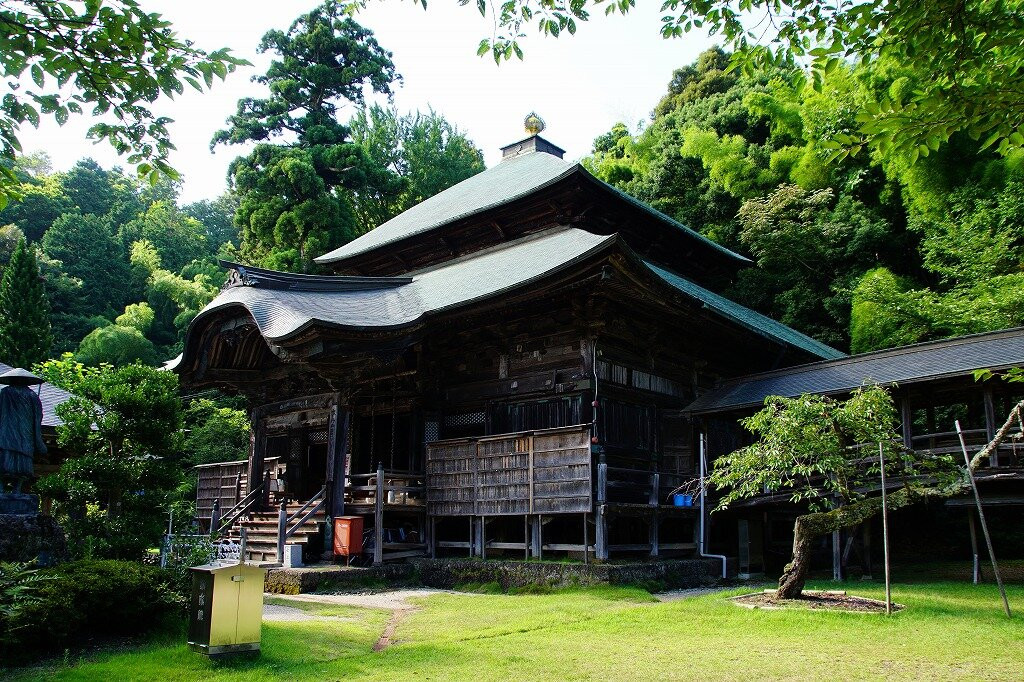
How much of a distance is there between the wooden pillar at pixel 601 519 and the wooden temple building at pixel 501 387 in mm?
32

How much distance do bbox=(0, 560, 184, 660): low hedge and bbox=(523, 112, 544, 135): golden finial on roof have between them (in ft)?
62.1

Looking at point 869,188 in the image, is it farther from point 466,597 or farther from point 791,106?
point 466,597

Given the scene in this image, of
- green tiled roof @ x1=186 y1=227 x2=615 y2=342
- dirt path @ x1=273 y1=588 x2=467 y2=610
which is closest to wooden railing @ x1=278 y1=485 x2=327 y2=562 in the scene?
dirt path @ x1=273 y1=588 x2=467 y2=610

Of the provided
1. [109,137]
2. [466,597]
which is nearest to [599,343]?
[466,597]

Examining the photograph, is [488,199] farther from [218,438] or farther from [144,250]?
[144,250]

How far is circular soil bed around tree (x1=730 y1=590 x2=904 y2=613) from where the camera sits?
30.8 ft

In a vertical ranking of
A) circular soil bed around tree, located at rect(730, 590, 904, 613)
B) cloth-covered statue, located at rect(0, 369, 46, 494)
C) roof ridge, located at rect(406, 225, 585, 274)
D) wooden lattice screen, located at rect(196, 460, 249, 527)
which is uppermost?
roof ridge, located at rect(406, 225, 585, 274)

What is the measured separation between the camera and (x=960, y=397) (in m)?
15.7

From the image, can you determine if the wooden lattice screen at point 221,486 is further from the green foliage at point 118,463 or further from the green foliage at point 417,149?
the green foliage at point 417,149

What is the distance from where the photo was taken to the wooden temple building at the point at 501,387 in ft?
45.6

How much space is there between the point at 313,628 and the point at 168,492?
3377mm

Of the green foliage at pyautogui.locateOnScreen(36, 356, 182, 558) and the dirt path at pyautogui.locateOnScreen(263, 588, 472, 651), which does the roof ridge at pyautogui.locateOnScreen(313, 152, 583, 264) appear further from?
the green foliage at pyautogui.locateOnScreen(36, 356, 182, 558)

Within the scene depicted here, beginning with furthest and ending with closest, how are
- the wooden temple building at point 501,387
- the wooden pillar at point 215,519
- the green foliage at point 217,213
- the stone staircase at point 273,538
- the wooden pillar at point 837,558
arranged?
1. the green foliage at point 217,213
2. the wooden pillar at point 215,519
3. the stone staircase at point 273,538
4. the wooden temple building at point 501,387
5. the wooden pillar at point 837,558

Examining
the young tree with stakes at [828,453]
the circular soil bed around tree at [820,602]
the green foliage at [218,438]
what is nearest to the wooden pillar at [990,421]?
the young tree with stakes at [828,453]
